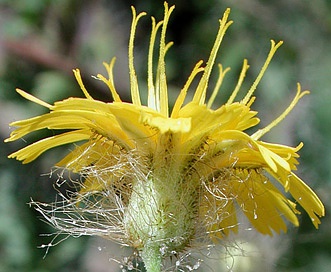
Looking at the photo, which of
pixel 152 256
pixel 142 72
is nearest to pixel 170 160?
pixel 152 256

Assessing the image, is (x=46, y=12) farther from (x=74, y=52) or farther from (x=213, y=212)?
(x=213, y=212)

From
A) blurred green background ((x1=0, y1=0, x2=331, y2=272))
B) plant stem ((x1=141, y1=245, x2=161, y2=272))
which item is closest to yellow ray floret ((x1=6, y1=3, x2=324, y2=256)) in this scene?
plant stem ((x1=141, y1=245, x2=161, y2=272))

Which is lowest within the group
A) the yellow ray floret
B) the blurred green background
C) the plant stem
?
the blurred green background

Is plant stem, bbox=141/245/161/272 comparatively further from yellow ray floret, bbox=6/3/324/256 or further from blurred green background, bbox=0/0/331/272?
blurred green background, bbox=0/0/331/272

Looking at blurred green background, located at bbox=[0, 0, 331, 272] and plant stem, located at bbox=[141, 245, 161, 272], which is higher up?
plant stem, located at bbox=[141, 245, 161, 272]

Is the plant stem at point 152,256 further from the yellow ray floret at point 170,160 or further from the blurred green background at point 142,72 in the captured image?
the blurred green background at point 142,72

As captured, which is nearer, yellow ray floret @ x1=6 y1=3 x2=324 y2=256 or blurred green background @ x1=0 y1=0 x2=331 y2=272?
yellow ray floret @ x1=6 y1=3 x2=324 y2=256

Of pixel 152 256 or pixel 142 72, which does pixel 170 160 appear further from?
pixel 142 72

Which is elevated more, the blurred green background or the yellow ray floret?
the yellow ray floret
